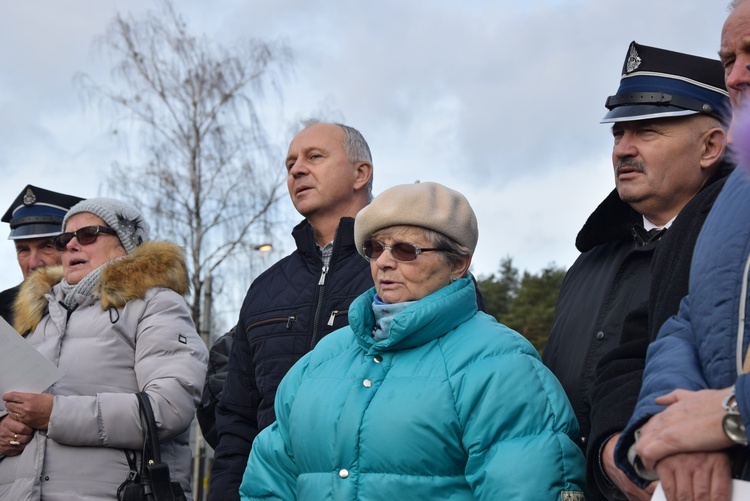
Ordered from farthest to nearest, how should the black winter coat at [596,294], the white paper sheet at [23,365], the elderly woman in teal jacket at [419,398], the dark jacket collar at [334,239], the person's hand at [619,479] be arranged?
the dark jacket collar at [334,239], the white paper sheet at [23,365], the black winter coat at [596,294], the elderly woman in teal jacket at [419,398], the person's hand at [619,479]

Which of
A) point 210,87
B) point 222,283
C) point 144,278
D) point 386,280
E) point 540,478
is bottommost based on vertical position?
point 540,478

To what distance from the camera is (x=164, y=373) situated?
4.57 meters

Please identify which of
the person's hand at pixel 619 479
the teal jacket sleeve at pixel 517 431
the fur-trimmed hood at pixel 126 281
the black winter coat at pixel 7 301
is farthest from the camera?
the black winter coat at pixel 7 301

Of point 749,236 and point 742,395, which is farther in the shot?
point 749,236

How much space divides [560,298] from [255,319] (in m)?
1.43

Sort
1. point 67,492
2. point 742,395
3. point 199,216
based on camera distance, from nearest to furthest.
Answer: point 742,395 < point 67,492 < point 199,216

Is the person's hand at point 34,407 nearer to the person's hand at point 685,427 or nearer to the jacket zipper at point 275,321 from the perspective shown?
the jacket zipper at point 275,321

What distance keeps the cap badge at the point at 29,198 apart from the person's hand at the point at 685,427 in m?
5.29

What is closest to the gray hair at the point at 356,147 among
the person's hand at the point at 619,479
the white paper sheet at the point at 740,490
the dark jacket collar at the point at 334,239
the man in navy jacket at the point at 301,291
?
the man in navy jacket at the point at 301,291

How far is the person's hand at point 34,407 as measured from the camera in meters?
4.40

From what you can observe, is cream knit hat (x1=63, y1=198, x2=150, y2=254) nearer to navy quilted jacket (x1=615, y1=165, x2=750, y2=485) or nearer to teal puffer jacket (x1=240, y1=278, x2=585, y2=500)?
teal puffer jacket (x1=240, y1=278, x2=585, y2=500)

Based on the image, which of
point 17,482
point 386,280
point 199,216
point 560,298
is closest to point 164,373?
point 17,482

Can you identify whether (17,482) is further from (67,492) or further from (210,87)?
(210,87)

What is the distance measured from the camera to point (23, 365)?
174 inches
